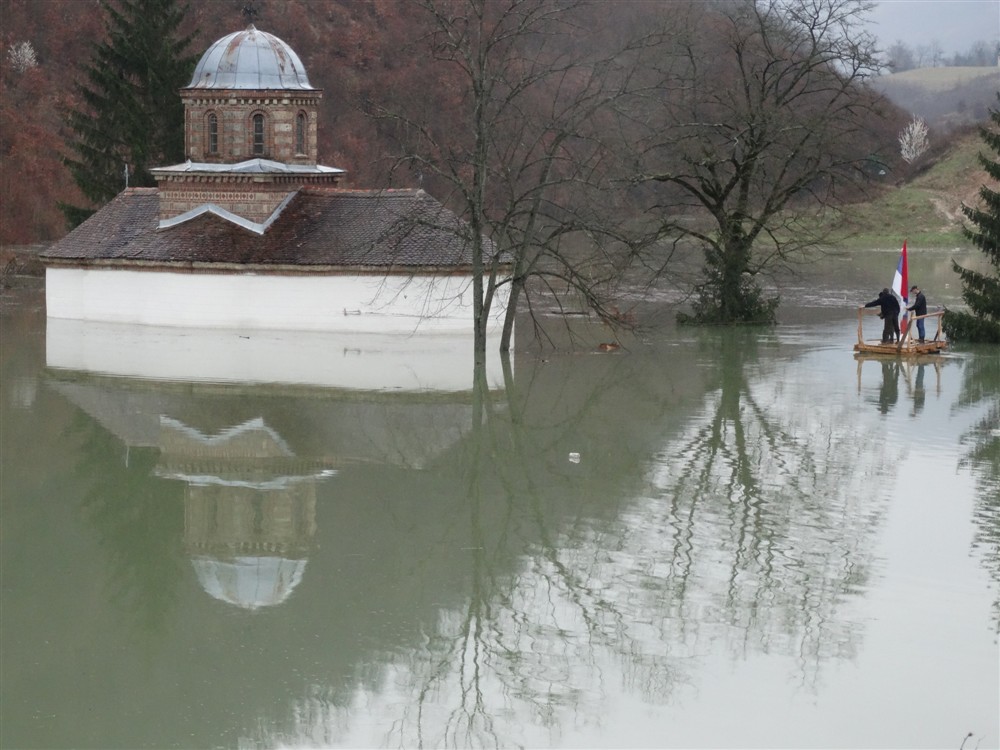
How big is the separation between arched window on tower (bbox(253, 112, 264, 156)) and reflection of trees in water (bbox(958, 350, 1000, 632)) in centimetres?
1737

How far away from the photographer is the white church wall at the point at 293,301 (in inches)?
1287

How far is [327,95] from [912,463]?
58287mm

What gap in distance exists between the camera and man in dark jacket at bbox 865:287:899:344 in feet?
97.9

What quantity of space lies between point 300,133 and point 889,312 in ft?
49.4

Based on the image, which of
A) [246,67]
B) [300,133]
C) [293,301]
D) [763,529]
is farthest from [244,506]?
[246,67]

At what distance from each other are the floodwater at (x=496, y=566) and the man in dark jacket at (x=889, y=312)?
523 centimetres

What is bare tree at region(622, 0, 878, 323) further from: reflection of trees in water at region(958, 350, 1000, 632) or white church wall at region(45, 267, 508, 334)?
reflection of trees in water at region(958, 350, 1000, 632)

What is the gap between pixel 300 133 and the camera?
36312mm

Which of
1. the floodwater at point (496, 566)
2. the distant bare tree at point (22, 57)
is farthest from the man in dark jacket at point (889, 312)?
the distant bare tree at point (22, 57)

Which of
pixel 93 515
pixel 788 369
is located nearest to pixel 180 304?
pixel 788 369

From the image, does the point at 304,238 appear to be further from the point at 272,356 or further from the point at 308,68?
the point at 308,68

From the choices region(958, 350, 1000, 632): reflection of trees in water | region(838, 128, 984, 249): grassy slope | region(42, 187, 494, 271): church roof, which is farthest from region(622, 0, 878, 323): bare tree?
region(838, 128, 984, 249): grassy slope

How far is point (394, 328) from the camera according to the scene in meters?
33.0

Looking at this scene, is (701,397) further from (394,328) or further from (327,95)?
(327,95)
